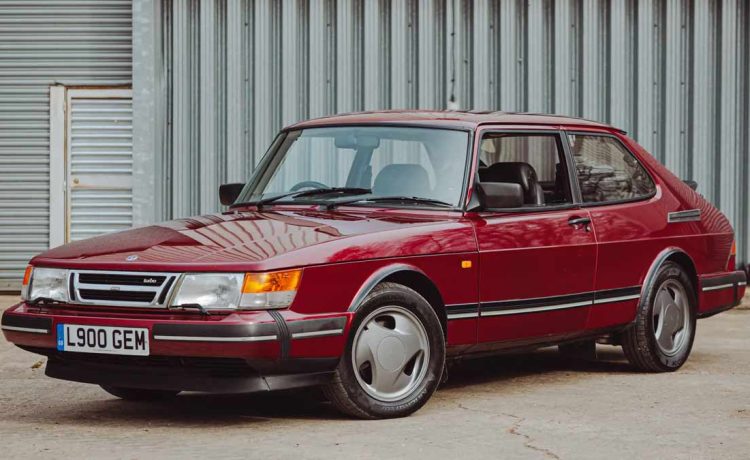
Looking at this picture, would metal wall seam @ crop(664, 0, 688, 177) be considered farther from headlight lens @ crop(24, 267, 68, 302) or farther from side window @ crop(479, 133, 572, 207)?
headlight lens @ crop(24, 267, 68, 302)

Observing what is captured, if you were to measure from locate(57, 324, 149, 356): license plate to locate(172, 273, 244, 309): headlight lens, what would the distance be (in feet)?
0.74

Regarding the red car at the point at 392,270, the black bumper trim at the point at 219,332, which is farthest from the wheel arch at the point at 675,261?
the black bumper trim at the point at 219,332

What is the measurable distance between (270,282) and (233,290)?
0.52ft

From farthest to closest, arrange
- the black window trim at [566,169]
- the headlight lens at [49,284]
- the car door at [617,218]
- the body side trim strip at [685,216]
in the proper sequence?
the body side trim strip at [685,216] → the car door at [617,218] → the black window trim at [566,169] → the headlight lens at [49,284]

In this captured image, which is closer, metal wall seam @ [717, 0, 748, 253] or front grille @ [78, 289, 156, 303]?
front grille @ [78, 289, 156, 303]

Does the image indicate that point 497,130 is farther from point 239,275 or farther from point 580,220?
point 239,275

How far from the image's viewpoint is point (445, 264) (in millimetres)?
6641

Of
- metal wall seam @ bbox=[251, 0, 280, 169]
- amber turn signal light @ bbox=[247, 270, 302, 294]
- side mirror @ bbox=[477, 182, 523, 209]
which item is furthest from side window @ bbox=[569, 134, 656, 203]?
metal wall seam @ bbox=[251, 0, 280, 169]

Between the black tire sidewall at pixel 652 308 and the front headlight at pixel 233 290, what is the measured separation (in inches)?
114

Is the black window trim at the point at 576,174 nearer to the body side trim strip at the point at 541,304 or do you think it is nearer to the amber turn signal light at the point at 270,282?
the body side trim strip at the point at 541,304

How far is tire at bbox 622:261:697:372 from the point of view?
8.00 m

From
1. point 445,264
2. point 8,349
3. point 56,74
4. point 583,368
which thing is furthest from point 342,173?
point 56,74

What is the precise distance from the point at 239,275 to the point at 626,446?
1.76 metres

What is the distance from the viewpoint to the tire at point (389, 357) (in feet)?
20.2
